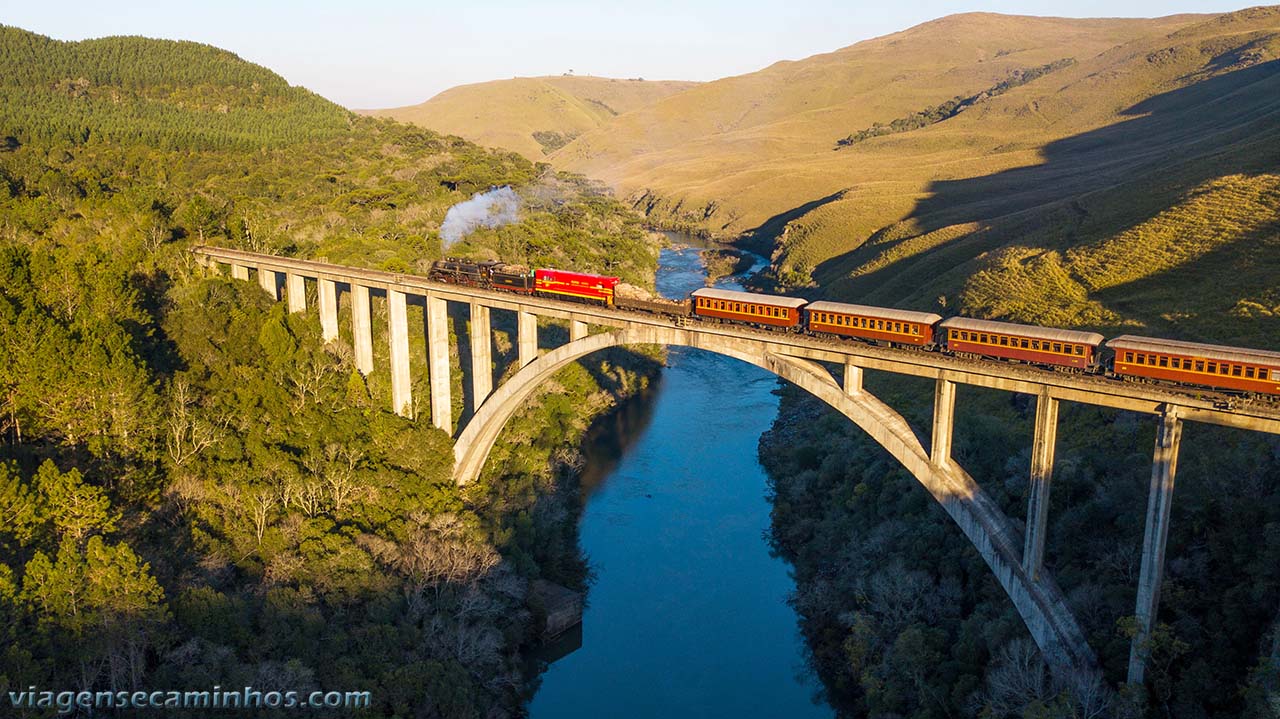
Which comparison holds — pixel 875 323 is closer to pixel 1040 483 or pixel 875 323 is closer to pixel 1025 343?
pixel 1025 343

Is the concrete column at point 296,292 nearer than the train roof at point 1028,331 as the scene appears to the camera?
No

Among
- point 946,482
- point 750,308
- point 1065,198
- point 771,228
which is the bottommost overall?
point 946,482

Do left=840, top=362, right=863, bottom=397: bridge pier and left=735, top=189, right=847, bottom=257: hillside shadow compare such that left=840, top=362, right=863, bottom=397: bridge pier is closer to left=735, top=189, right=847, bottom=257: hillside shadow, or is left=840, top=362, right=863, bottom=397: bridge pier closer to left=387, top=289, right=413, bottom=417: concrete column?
left=387, top=289, right=413, bottom=417: concrete column

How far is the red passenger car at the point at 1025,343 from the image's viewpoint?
24672 millimetres

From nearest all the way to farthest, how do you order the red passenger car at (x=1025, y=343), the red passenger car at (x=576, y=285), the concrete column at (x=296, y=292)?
the red passenger car at (x=1025, y=343) → the red passenger car at (x=576, y=285) → the concrete column at (x=296, y=292)

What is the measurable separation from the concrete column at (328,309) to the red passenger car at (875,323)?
26760 mm

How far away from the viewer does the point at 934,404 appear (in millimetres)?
30750

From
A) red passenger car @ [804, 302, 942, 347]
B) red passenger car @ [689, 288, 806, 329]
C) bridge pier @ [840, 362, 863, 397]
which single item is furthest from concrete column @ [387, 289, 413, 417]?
bridge pier @ [840, 362, 863, 397]

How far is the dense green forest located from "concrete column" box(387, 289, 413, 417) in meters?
1.15

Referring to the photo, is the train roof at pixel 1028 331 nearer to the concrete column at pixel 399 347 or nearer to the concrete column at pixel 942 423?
the concrete column at pixel 942 423

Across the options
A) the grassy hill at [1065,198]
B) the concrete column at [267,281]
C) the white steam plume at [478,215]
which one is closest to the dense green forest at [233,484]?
the concrete column at [267,281]

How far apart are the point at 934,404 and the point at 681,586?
1356 centimetres

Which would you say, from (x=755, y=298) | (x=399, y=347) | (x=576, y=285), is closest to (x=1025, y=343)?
(x=755, y=298)

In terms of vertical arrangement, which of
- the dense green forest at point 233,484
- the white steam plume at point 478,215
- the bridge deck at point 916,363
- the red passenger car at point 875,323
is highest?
the white steam plume at point 478,215
